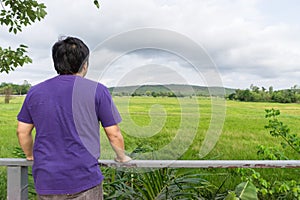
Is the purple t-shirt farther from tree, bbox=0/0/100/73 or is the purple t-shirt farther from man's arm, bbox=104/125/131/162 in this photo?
tree, bbox=0/0/100/73

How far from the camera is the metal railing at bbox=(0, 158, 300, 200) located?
4.98ft

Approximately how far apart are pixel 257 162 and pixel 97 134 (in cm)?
81

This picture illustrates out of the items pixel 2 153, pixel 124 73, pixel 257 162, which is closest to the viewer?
pixel 124 73

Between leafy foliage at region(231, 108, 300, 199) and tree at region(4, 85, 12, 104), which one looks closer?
leafy foliage at region(231, 108, 300, 199)

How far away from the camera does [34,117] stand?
1.22m

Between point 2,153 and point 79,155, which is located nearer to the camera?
point 79,155

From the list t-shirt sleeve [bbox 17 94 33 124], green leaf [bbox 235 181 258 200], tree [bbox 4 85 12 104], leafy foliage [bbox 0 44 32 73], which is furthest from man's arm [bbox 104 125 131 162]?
tree [bbox 4 85 12 104]

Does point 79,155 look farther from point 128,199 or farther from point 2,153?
point 2,153

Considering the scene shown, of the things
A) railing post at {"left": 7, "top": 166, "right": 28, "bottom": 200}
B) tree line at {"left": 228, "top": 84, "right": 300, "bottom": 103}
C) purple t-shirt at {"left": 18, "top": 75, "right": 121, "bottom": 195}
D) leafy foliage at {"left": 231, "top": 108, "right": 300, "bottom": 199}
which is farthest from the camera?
tree line at {"left": 228, "top": 84, "right": 300, "bottom": 103}

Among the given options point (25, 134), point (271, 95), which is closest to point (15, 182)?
point (25, 134)

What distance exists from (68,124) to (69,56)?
10.8 inches

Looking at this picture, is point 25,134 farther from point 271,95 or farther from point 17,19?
point 271,95

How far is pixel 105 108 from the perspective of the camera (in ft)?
4.00

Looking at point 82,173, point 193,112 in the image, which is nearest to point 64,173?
point 82,173
